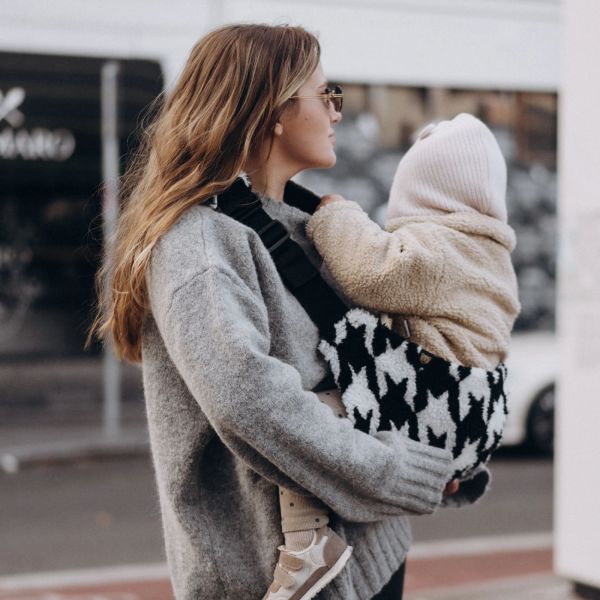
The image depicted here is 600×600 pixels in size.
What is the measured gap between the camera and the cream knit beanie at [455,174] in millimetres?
1994

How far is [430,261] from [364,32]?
31.8 feet

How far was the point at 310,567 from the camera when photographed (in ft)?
5.85

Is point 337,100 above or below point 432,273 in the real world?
above

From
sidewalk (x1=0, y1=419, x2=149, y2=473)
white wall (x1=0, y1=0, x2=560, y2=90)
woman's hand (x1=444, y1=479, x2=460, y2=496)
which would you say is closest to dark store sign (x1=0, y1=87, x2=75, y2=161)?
white wall (x1=0, y1=0, x2=560, y2=90)

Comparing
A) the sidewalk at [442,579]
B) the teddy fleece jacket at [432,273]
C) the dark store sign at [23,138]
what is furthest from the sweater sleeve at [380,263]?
the dark store sign at [23,138]

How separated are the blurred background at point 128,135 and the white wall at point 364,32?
1cm

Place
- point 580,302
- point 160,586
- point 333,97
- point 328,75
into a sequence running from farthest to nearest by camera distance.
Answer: point 328,75 < point 160,586 < point 580,302 < point 333,97

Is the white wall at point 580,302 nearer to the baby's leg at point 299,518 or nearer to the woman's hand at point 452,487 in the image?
the woman's hand at point 452,487

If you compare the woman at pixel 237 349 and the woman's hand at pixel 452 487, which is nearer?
the woman at pixel 237 349

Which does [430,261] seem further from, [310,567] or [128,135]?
[128,135]

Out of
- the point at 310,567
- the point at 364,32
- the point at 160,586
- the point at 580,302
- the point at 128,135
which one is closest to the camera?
the point at 310,567

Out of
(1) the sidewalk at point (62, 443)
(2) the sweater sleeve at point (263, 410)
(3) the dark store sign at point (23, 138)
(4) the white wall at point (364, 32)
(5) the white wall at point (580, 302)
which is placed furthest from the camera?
(3) the dark store sign at point (23, 138)

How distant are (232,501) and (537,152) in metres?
10.8

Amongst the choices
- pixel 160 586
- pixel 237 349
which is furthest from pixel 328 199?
pixel 160 586
